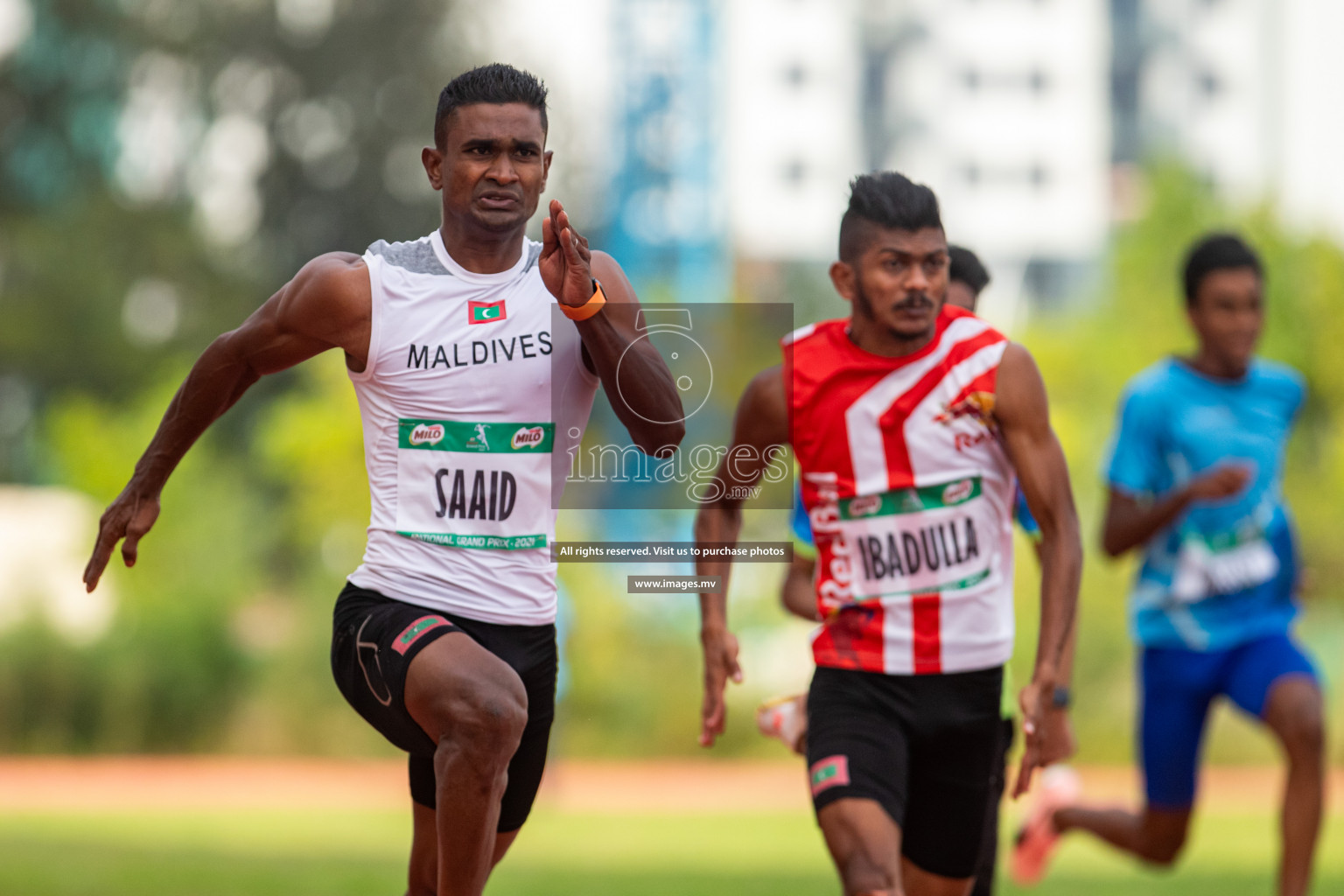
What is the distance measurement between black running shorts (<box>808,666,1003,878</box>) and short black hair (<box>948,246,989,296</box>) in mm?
1696

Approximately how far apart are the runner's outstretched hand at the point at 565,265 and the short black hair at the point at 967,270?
223 centimetres

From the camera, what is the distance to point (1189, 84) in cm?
7731

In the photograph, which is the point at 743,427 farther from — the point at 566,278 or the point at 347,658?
the point at 347,658

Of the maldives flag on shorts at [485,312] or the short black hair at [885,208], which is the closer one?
the maldives flag on shorts at [485,312]

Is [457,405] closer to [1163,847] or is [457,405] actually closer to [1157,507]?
[1157,507]

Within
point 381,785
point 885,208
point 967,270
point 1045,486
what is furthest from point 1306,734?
point 381,785

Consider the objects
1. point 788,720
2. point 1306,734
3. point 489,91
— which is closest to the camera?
point 489,91

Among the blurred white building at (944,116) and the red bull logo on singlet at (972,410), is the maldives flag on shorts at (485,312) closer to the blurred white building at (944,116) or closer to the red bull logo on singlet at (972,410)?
the red bull logo on singlet at (972,410)

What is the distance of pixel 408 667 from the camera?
4.68 meters

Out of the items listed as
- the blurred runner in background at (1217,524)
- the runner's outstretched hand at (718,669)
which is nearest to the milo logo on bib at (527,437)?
the runner's outstretched hand at (718,669)

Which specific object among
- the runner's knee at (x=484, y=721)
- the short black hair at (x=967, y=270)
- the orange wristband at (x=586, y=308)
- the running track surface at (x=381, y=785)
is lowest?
the running track surface at (x=381, y=785)

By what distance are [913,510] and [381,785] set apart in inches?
647

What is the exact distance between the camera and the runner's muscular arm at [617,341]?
454 centimetres

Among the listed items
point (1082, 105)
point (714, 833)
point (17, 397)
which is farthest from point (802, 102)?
point (714, 833)
